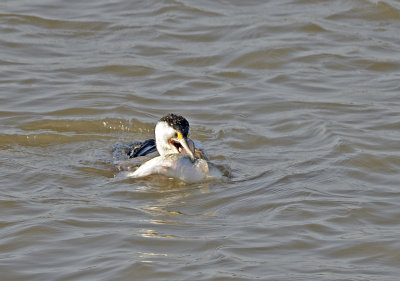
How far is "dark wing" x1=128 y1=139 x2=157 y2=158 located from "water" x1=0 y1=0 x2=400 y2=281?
346mm

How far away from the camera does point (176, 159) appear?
9.14 metres

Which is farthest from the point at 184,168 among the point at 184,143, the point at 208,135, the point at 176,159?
the point at 208,135

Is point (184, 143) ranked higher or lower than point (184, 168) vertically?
higher

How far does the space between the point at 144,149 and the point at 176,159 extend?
4.25ft

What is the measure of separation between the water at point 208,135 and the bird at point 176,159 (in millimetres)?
118

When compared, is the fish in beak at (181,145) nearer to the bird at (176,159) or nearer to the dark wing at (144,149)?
the bird at (176,159)

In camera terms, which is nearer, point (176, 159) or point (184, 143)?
point (176, 159)

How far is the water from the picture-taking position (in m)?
7.27

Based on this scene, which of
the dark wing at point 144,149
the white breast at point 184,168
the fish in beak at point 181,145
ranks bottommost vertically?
the dark wing at point 144,149

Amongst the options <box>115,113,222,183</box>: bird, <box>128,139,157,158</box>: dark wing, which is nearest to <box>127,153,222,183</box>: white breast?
<box>115,113,222,183</box>: bird

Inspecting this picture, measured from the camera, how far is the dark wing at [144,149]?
10.3 m

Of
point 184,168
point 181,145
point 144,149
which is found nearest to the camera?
point 184,168

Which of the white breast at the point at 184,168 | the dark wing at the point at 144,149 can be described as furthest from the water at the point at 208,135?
the dark wing at the point at 144,149

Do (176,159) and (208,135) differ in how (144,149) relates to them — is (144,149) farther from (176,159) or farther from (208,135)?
(176,159)
